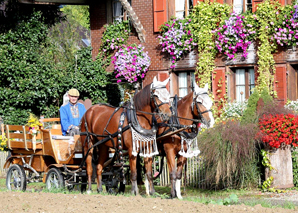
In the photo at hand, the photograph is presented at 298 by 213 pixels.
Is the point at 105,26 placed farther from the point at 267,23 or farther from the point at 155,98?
the point at 155,98

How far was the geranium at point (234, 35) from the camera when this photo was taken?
1595 centimetres

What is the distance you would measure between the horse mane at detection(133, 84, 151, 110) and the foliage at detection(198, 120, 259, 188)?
92.1 inches

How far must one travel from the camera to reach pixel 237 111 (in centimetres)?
1609

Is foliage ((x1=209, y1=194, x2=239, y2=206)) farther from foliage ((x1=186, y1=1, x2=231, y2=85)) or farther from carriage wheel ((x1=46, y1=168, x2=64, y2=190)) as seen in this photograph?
foliage ((x1=186, y1=1, x2=231, y2=85))

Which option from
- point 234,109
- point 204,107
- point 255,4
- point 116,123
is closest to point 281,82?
point 234,109

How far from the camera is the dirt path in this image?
7.59m

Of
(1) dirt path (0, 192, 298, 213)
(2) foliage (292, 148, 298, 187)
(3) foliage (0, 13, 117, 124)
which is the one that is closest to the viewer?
(1) dirt path (0, 192, 298, 213)

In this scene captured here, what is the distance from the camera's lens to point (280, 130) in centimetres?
1109

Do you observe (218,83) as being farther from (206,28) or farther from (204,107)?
(204,107)

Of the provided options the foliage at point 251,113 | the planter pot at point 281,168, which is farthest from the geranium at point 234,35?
the planter pot at point 281,168

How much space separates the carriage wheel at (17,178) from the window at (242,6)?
8.50m

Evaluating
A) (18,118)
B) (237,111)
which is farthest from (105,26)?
(237,111)

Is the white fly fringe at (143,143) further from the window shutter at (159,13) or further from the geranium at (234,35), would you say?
the window shutter at (159,13)

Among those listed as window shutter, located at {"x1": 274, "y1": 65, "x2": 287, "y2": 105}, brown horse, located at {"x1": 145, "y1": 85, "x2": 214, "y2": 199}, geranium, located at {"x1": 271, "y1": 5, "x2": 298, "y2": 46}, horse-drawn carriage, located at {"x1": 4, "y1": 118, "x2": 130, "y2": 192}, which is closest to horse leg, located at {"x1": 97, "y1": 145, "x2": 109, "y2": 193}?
horse-drawn carriage, located at {"x1": 4, "y1": 118, "x2": 130, "y2": 192}
